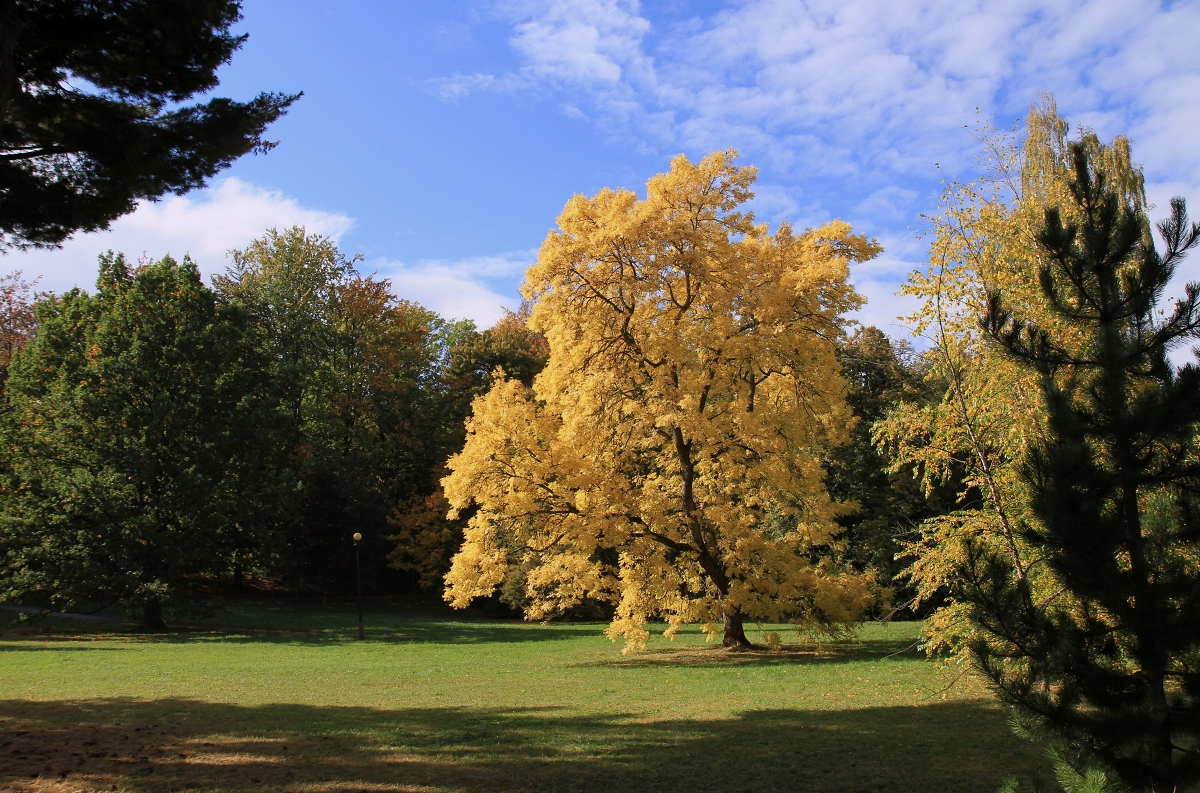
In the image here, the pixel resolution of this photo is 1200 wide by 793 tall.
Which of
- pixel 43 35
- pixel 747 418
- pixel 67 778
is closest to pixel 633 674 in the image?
pixel 747 418

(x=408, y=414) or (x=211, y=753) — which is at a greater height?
(x=408, y=414)

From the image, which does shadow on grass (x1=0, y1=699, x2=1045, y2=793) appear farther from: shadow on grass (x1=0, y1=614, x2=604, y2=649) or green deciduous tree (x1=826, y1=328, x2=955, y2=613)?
green deciduous tree (x1=826, y1=328, x2=955, y2=613)

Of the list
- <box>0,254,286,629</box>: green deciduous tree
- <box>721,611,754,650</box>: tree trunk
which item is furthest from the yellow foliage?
<box>0,254,286,629</box>: green deciduous tree

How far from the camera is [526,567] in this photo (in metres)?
26.7

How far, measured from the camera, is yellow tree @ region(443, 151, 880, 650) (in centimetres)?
1705

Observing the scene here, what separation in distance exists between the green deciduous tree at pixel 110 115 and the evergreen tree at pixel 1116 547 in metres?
7.88

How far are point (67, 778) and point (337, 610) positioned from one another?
30.4 m

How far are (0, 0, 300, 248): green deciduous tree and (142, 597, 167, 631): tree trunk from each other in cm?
2046

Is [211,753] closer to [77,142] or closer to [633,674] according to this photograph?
[77,142]

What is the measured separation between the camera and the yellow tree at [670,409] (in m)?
17.0

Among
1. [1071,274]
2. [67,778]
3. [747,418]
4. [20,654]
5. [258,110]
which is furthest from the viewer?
[20,654]

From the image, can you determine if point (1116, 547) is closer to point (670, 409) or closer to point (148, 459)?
point (670, 409)

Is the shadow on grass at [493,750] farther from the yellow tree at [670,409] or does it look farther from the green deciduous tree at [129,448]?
the green deciduous tree at [129,448]

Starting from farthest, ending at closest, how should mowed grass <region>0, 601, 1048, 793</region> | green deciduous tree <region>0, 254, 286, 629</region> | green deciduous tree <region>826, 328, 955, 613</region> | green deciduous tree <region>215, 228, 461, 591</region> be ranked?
green deciduous tree <region>215, 228, 461, 591</region> < green deciduous tree <region>826, 328, 955, 613</region> < green deciduous tree <region>0, 254, 286, 629</region> < mowed grass <region>0, 601, 1048, 793</region>
